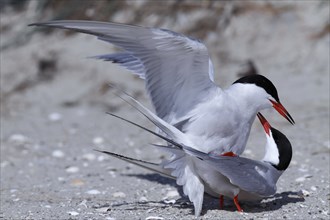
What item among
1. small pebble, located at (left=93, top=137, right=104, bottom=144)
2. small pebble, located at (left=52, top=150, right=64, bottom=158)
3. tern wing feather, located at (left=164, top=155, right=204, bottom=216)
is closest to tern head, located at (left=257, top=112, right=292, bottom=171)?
tern wing feather, located at (left=164, top=155, right=204, bottom=216)

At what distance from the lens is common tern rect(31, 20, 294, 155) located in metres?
4.18

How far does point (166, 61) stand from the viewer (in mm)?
4270

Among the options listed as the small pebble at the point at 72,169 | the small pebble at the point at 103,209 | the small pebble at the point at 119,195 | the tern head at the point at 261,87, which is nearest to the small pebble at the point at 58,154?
the small pebble at the point at 72,169

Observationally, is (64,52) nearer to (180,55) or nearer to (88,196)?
(88,196)

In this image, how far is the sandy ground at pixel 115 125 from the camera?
459 cm

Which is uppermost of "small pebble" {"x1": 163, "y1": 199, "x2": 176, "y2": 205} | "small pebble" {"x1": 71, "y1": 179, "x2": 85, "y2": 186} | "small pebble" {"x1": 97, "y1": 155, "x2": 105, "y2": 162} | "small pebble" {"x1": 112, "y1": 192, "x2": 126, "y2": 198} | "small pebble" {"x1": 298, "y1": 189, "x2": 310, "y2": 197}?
"small pebble" {"x1": 298, "y1": 189, "x2": 310, "y2": 197}

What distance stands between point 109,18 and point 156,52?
4710mm

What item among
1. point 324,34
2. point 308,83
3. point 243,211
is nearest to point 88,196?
point 243,211

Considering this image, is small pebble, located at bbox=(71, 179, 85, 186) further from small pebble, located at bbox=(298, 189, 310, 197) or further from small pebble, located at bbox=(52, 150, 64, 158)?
small pebble, located at bbox=(298, 189, 310, 197)

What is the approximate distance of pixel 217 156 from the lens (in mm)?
4082

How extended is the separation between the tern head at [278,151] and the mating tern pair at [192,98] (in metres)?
0.17

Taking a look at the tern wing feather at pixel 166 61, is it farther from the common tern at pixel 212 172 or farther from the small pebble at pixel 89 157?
the small pebble at pixel 89 157

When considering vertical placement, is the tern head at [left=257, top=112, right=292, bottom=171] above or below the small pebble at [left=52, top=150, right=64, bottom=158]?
above

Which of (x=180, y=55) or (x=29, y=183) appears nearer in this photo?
(x=180, y=55)
